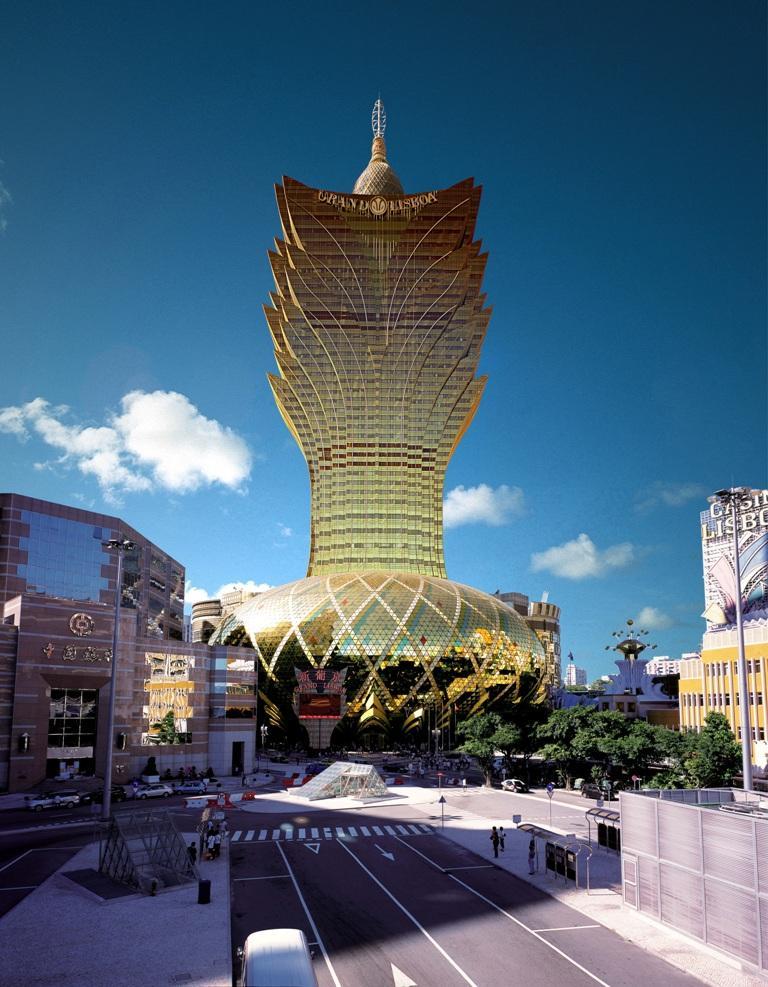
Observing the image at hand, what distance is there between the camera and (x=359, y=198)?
440ft

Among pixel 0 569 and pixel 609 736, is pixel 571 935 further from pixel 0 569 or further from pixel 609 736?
pixel 0 569

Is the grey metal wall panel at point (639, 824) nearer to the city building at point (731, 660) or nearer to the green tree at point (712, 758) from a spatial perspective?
the green tree at point (712, 758)

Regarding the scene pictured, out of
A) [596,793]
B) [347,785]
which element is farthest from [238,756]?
[596,793]

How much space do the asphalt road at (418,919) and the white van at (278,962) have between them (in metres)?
5.00

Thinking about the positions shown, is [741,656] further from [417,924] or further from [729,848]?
[417,924]

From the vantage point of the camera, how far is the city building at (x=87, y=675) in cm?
5788

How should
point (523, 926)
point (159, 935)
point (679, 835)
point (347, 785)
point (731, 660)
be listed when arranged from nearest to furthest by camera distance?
point (159, 935), point (679, 835), point (523, 926), point (347, 785), point (731, 660)

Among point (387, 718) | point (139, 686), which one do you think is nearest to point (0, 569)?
point (139, 686)

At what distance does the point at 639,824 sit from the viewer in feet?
87.8

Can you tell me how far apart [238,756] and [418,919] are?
2105 inches

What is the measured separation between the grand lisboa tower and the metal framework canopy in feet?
166

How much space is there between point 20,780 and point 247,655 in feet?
88.7

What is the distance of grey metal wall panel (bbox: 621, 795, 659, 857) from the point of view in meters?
26.0

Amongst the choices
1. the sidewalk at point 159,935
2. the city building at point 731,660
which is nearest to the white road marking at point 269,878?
the sidewalk at point 159,935
